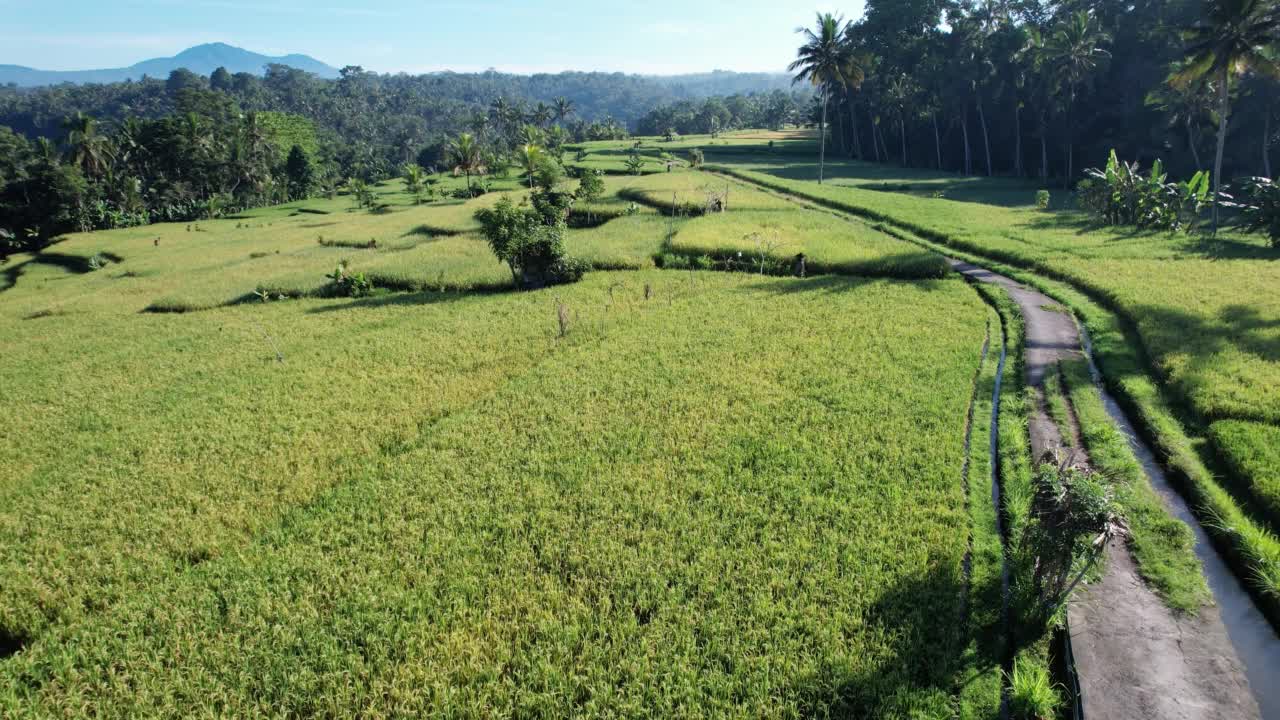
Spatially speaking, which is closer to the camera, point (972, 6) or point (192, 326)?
point (192, 326)

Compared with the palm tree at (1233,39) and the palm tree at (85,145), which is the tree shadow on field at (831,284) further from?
the palm tree at (85,145)

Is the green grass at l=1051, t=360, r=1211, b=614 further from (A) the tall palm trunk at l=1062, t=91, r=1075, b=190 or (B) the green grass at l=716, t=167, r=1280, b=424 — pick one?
(A) the tall palm trunk at l=1062, t=91, r=1075, b=190

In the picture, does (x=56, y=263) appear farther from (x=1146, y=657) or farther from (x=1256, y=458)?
(x=1256, y=458)

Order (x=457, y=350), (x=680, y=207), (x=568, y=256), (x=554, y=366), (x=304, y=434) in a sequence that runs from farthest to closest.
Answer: (x=680, y=207)
(x=568, y=256)
(x=457, y=350)
(x=554, y=366)
(x=304, y=434)

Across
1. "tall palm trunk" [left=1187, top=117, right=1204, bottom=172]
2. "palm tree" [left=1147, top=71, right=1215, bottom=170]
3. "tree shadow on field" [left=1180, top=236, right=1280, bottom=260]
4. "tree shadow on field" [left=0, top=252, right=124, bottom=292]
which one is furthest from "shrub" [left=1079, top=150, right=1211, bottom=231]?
"tree shadow on field" [left=0, top=252, right=124, bottom=292]

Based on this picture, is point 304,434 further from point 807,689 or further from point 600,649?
point 807,689

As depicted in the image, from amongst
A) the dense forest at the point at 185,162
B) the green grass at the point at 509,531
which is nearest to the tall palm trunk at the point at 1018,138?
the dense forest at the point at 185,162

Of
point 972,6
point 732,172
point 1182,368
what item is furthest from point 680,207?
point 972,6
